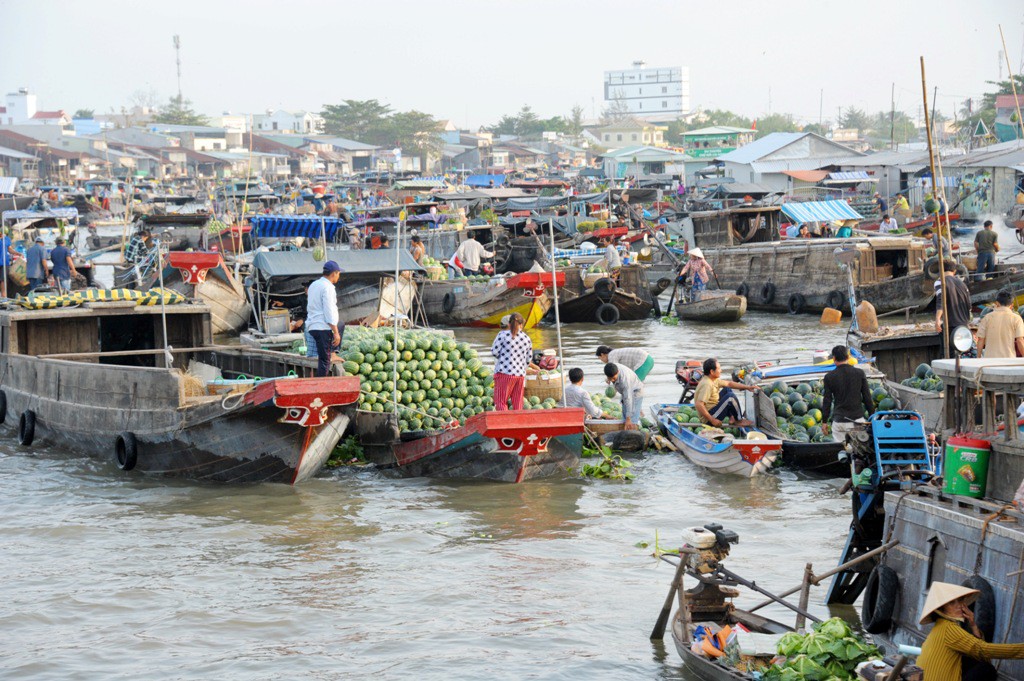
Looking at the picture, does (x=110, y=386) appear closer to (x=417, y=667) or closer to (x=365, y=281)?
(x=417, y=667)

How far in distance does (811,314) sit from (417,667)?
1824 cm

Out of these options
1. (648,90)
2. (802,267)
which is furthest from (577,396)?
(648,90)

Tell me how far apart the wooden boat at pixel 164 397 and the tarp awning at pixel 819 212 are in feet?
58.1

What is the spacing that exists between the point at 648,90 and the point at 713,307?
150433mm

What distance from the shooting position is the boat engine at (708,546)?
7.05 metres

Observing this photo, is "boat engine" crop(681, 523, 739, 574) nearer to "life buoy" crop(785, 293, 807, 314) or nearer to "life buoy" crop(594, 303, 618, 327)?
"life buoy" crop(594, 303, 618, 327)

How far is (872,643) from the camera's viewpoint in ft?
22.1

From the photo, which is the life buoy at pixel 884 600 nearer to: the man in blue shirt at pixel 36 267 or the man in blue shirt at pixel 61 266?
the man in blue shirt at pixel 61 266

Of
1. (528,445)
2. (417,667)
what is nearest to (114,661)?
(417,667)

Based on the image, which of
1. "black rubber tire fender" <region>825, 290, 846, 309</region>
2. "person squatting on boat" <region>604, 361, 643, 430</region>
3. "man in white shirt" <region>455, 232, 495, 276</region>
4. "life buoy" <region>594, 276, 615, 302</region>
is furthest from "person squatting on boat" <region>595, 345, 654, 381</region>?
"man in white shirt" <region>455, 232, 495, 276</region>

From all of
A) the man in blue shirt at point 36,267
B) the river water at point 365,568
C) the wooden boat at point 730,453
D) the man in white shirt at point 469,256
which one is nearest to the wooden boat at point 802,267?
the man in white shirt at point 469,256

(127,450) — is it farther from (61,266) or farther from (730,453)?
(61,266)

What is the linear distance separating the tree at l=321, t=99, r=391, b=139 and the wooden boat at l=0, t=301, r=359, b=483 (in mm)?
86668

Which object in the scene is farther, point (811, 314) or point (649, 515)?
point (811, 314)
